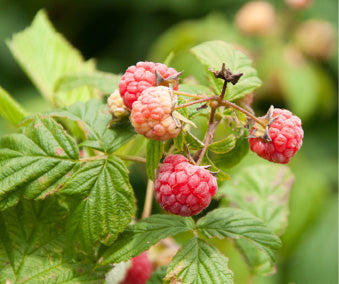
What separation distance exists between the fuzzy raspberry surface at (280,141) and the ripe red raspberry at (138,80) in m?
0.22

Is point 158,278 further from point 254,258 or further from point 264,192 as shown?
point 264,192

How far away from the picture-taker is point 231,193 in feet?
4.97

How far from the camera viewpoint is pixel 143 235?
101cm

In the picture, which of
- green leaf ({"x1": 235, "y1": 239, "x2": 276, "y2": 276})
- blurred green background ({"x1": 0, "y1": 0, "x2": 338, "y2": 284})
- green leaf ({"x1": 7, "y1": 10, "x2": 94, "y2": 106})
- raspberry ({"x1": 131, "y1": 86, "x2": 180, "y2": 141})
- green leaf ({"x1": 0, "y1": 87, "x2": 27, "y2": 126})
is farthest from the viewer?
blurred green background ({"x1": 0, "y1": 0, "x2": 338, "y2": 284})

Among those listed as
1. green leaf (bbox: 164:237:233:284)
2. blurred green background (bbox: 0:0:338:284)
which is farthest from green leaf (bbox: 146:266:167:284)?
blurred green background (bbox: 0:0:338:284)

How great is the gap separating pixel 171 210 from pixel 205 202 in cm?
7

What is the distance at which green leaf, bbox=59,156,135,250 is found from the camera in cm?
96

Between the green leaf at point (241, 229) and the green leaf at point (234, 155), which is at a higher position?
the green leaf at point (234, 155)

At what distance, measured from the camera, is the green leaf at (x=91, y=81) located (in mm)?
1275

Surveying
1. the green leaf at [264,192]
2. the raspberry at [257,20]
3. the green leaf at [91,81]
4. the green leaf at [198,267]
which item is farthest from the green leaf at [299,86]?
the green leaf at [198,267]

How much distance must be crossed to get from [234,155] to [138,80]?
27 centimetres

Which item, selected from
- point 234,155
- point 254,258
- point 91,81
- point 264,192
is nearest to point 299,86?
point 264,192

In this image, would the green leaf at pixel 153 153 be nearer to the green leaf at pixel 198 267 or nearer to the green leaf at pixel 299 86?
the green leaf at pixel 198 267

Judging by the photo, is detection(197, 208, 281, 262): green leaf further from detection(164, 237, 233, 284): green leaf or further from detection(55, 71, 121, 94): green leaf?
detection(55, 71, 121, 94): green leaf
